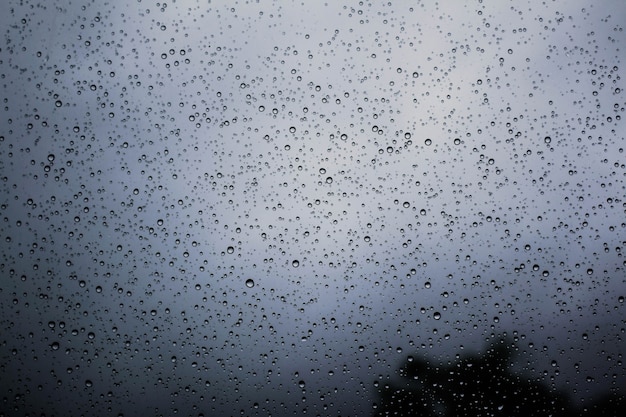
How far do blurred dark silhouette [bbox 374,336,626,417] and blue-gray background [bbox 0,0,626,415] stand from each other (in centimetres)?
7

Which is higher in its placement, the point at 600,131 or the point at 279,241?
the point at 600,131

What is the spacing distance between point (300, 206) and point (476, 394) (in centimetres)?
136

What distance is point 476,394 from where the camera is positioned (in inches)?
87.4

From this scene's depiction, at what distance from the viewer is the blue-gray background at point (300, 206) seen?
2.01 metres

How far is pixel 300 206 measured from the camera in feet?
7.14

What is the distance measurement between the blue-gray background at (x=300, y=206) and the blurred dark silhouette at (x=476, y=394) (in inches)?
2.9

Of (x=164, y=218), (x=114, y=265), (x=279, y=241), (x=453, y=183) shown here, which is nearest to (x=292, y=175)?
(x=279, y=241)

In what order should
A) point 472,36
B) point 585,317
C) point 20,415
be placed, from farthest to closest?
point 585,317, point 472,36, point 20,415

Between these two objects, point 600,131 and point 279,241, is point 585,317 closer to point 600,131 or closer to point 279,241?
point 600,131

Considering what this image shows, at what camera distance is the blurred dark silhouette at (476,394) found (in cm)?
220

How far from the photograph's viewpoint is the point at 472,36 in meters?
2.08

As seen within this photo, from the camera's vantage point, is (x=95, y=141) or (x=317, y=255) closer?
(x=95, y=141)

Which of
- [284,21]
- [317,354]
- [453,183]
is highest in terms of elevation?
[284,21]

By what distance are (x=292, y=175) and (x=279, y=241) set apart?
1.16ft
